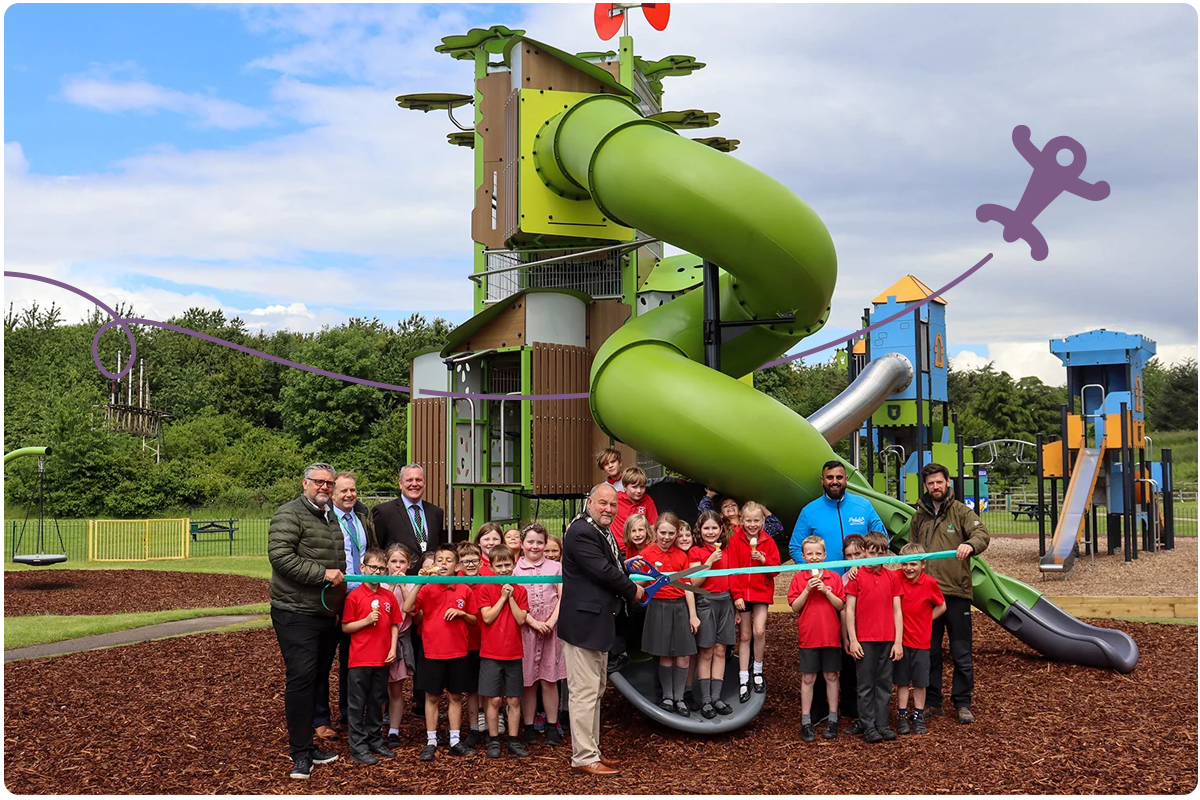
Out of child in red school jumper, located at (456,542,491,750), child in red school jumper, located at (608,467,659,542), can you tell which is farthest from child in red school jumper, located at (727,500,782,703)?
child in red school jumper, located at (456,542,491,750)

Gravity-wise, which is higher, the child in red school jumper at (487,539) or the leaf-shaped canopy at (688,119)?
the leaf-shaped canopy at (688,119)

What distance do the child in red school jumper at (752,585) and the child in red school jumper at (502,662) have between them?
→ 5.14 ft

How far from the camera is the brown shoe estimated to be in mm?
5715

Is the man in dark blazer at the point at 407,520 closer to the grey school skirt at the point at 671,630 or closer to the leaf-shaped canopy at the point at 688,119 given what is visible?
the grey school skirt at the point at 671,630

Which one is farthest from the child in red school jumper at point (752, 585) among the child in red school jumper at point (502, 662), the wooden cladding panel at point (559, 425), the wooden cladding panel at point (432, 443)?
the wooden cladding panel at point (432, 443)

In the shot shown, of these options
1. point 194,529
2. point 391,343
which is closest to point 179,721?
point 194,529

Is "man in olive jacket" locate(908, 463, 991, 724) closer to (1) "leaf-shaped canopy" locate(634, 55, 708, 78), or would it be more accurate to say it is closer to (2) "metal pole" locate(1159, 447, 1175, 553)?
(1) "leaf-shaped canopy" locate(634, 55, 708, 78)

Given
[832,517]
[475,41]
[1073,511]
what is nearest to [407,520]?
[832,517]

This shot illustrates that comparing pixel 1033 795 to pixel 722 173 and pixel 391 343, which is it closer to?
pixel 722 173

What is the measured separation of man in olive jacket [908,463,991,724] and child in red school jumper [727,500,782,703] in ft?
3.69

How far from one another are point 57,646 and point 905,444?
1614 centimetres

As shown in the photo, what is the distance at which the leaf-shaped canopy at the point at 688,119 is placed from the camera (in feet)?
40.8

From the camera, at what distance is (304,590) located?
19.3 feet

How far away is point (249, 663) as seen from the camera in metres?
9.17
